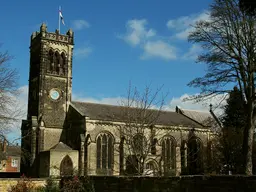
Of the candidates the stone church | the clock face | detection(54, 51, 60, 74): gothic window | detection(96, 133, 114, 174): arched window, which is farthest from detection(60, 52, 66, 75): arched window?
detection(96, 133, 114, 174): arched window

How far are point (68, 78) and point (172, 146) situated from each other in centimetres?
1584

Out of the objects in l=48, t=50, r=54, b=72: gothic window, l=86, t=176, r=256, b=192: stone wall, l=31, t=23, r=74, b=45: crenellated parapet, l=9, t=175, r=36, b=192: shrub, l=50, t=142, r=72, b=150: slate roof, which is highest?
l=31, t=23, r=74, b=45: crenellated parapet

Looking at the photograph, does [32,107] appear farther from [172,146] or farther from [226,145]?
[226,145]

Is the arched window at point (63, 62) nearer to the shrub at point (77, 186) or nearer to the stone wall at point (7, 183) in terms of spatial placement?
the stone wall at point (7, 183)

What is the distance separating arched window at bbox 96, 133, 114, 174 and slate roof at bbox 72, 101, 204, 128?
2.20 m

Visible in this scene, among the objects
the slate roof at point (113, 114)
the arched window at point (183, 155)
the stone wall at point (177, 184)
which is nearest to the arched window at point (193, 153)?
the arched window at point (183, 155)

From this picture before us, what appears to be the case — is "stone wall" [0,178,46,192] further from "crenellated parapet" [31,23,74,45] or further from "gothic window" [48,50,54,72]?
"crenellated parapet" [31,23,74,45]

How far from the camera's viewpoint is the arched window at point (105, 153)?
137 feet

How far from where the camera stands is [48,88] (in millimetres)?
44562

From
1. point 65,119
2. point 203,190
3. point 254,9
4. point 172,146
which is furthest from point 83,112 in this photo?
point 254,9

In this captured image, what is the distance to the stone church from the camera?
133ft

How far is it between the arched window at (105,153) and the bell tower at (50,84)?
5237 mm

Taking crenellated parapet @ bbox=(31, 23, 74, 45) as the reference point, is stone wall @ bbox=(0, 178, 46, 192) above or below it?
below

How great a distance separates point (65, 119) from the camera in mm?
44594
